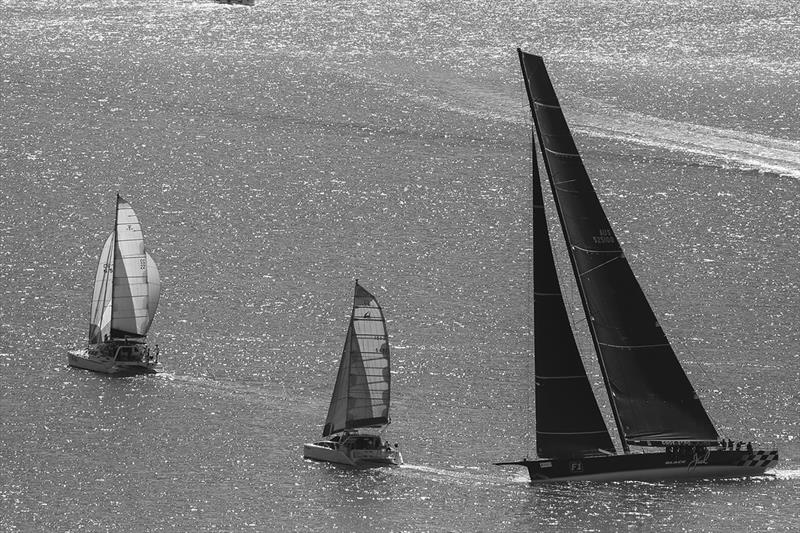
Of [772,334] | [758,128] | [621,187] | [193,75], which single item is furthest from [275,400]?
[193,75]

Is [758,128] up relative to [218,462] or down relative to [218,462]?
up

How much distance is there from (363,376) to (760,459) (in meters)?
16.3

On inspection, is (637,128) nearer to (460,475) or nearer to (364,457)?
(364,457)

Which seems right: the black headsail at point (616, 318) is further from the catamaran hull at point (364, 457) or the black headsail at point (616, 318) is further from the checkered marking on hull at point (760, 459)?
the catamaran hull at point (364, 457)

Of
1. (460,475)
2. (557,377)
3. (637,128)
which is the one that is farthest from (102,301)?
(637,128)

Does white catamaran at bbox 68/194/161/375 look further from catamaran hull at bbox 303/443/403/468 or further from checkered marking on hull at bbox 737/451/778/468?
checkered marking on hull at bbox 737/451/778/468

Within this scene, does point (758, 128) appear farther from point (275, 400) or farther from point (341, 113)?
point (275, 400)

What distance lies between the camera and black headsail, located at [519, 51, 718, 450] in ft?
202

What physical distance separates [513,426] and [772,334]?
81.3ft

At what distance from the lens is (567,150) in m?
61.6

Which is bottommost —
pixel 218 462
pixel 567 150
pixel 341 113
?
pixel 218 462

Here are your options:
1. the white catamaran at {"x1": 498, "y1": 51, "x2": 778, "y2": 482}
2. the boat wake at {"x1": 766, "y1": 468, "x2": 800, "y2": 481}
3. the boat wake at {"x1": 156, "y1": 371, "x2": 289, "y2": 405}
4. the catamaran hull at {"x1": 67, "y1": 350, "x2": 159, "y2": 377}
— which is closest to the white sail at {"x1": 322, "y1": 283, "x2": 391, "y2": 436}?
the white catamaran at {"x1": 498, "y1": 51, "x2": 778, "y2": 482}

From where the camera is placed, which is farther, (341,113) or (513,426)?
(341,113)

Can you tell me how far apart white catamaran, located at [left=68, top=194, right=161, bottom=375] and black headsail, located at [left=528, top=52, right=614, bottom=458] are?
30.4m
